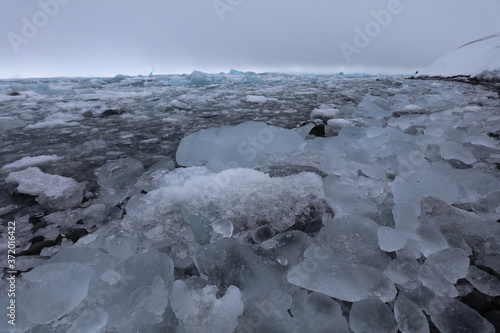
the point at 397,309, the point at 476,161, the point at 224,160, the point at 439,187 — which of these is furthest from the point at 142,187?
the point at 476,161

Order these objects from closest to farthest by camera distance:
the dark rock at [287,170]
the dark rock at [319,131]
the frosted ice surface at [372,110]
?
the dark rock at [287,170]
the dark rock at [319,131]
the frosted ice surface at [372,110]

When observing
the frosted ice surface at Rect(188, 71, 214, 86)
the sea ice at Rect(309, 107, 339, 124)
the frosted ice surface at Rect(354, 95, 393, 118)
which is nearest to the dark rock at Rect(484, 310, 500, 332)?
the sea ice at Rect(309, 107, 339, 124)

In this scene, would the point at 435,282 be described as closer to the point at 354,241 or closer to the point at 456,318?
the point at 456,318

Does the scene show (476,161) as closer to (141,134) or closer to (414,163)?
(414,163)

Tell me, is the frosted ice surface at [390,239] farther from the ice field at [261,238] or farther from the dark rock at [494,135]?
the dark rock at [494,135]

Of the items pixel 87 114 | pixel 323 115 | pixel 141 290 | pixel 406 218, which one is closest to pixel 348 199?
pixel 406 218

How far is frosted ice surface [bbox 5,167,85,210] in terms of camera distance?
1.14m

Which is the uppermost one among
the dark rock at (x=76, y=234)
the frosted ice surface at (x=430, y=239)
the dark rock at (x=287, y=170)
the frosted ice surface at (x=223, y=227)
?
the frosted ice surface at (x=430, y=239)

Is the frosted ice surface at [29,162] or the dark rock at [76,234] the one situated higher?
the frosted ice surface at [29,162]

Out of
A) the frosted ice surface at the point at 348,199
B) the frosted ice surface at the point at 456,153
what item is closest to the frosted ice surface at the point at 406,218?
the frosted ice surface at the point at 348,199

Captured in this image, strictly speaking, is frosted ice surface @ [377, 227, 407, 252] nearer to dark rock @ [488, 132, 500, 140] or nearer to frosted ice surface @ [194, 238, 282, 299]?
frosted ice surface @ [194, 238, 282, 299]

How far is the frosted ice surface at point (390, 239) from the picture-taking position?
2.53 feet

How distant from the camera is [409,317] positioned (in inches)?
23.4

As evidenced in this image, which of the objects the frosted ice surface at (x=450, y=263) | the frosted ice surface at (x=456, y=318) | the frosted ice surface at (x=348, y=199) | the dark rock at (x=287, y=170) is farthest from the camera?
the dark rock at (x=287, y=170)
